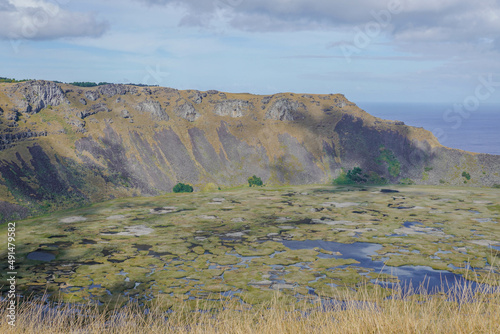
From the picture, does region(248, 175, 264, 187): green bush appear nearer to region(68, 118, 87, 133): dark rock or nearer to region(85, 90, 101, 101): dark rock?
region(68, 118, 87, 133): dark rock

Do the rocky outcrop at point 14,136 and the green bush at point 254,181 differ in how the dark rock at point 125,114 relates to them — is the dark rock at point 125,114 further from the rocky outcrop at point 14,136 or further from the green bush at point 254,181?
the green bush at point 254,181

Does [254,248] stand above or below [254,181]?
above

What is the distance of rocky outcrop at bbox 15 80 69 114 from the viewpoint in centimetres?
16735

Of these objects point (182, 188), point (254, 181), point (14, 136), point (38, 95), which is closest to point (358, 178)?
point (254, 181)

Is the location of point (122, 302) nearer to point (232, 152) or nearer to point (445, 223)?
point (445, 223)

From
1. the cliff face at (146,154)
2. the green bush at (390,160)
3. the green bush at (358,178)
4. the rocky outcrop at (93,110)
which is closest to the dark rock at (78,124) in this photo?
the cliff face at (146,154)

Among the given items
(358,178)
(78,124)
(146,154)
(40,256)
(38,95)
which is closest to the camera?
(40,256)

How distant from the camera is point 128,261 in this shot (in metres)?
28.5

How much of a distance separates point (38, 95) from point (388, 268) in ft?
589

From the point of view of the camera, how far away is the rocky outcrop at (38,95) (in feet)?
549

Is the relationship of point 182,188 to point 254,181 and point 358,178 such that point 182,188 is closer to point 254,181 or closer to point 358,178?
point 254,181

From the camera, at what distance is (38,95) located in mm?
172125

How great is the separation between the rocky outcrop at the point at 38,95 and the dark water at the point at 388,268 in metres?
Answer: 167

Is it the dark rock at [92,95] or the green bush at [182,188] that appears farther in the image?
the dark rock at [92,95]
